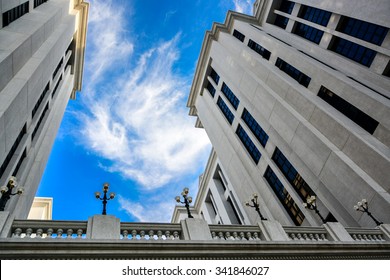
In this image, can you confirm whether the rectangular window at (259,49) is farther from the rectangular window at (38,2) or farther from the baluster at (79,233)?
the baluster at (79,233)

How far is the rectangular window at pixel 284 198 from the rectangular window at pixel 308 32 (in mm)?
14864

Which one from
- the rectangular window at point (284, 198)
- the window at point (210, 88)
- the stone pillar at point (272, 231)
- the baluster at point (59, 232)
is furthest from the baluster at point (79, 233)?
the window at point (210, 88)

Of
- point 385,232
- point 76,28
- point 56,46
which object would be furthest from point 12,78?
point 385,232

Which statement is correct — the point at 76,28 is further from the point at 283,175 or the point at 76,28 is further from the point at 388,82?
the point at 388,82

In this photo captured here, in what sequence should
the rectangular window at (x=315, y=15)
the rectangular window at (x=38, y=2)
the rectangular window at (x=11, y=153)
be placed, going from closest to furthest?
the rectangular window at (x=11, y=153)
the rectangular window at (x=315, y=15)
the rectangular window at (x=38, y=2)

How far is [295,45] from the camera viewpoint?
33594 mm

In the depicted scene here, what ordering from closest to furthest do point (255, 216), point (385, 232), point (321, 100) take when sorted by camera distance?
1. point (385, 232)
2. point (321, 100)
3. point (255, 216)

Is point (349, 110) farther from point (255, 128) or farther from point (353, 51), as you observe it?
point (255, 128)

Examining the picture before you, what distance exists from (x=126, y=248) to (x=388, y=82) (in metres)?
21.4

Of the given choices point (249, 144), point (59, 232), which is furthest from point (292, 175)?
point (59, 232)

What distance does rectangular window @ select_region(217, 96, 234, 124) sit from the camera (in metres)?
39.6

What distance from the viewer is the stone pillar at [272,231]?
12.3m

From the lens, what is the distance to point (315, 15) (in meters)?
31.9

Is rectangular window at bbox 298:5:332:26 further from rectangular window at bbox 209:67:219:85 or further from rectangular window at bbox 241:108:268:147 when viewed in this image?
rectangular window at bbox 209:67:219:85
